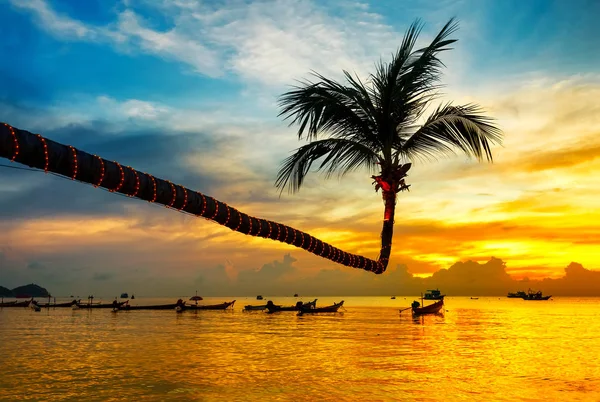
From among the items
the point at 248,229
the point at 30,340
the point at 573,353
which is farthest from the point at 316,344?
the point at 248,229

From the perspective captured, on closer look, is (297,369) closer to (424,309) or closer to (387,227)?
(387,227)

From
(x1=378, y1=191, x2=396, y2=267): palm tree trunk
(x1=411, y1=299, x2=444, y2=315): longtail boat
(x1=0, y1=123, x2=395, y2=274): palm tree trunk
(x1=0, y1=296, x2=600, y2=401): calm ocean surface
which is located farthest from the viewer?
(x1=411, y1=299, x2=444, y2=315): longtail boat

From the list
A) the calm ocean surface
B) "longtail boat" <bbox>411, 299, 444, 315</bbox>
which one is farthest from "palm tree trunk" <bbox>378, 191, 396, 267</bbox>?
"longtail boat" <bbox>411, 299, 444, 315</bbox>

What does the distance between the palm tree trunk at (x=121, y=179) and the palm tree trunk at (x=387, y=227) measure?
70.8 inches

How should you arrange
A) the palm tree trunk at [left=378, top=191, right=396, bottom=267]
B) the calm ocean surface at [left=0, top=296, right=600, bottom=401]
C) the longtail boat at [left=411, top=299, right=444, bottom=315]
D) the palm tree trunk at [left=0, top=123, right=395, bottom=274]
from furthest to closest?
1. the longtail boat at [left=411, top=299, right=444, bottom=315]
2. the calm ocean surface at [left=0, top=296, right=600, bottom=401]
3. the palm tree trunk at [left=378, top=191, right=396, bottom=267]
4. the palm tree trunk at [left=0, top=123, right=395, bottom=274]

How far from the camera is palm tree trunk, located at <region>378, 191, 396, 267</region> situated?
6.29m

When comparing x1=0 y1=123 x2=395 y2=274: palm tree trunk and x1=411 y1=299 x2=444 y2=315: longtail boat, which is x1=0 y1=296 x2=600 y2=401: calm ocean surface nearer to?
x1=0 y1=123 x2=395 y2=274: palm tree trunk

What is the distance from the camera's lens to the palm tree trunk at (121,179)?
2.73m

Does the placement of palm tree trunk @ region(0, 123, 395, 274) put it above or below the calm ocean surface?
above

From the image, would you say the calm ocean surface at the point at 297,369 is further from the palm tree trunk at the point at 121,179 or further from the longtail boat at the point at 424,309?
the longtail boat at the point at 424,309

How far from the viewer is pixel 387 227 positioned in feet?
20.9

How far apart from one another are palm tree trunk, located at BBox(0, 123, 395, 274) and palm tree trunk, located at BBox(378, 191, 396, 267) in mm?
1799

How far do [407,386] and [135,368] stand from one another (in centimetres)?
1267

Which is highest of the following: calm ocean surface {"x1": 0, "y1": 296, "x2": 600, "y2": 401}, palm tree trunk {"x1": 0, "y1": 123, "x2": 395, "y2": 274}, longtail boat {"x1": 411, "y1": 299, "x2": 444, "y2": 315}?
palm tree trunk {"x1": 0, "y1": 123, "x2": 395, "y2": 274}
